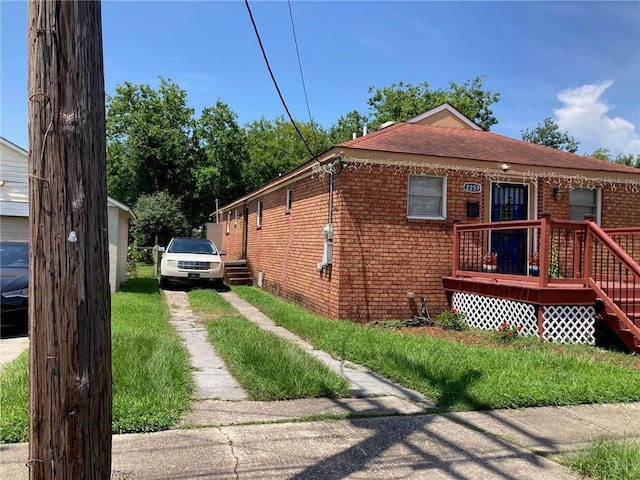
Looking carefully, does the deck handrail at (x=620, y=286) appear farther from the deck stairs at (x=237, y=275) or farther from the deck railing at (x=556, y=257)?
the deck stairs at (x=237, y=275)

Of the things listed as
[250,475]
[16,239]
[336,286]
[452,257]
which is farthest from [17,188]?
[250,475]

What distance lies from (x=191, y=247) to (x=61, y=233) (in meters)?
14.0

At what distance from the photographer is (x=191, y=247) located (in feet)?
52.3

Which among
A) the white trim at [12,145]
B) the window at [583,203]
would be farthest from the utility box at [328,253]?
the white trim at [12,145]

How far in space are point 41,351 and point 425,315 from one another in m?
8.32

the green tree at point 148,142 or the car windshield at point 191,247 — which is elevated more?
the green tree at point 148,142

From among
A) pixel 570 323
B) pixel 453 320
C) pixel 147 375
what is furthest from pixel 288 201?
pixel 147 375

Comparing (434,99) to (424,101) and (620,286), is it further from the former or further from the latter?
(620,286)

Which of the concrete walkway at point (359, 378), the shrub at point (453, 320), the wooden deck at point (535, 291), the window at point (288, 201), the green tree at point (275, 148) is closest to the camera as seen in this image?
the concrete walkway at point (359, 378)

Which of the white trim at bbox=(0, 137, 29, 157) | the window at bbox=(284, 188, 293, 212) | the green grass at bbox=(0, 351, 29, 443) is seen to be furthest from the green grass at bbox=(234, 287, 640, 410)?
the white trim at bbox=(0, 137, 29, 157)

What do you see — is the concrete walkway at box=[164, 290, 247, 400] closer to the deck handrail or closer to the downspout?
the downspout

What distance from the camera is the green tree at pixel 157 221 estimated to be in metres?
30.1

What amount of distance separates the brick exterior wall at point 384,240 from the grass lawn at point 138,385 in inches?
134

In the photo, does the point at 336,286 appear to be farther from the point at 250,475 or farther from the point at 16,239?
the point at 16,239
